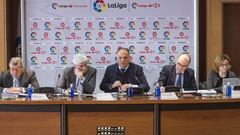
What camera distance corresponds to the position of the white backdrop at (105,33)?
21.0 ft

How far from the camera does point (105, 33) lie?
6512 millimetres

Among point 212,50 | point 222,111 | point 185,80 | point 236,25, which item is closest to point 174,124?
point 222,111

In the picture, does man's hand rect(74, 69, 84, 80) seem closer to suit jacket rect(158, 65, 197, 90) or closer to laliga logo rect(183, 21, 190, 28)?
suit jacket rect(158, 65, 197, 90)

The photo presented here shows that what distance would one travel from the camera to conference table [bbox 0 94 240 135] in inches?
165

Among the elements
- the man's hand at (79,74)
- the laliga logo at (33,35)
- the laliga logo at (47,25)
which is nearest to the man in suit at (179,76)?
the man's hand at (79,74)

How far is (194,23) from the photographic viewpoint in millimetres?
6527

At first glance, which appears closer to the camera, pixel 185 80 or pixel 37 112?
pixel 37 112

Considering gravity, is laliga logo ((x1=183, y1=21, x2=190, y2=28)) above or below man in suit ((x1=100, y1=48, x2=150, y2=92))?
above

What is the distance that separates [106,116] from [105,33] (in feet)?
8.22

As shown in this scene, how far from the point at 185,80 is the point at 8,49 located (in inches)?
116

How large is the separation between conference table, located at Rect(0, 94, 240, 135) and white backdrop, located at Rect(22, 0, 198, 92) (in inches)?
89.5

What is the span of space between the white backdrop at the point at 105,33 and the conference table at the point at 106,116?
227cm

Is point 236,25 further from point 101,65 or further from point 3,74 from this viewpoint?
point 3,74

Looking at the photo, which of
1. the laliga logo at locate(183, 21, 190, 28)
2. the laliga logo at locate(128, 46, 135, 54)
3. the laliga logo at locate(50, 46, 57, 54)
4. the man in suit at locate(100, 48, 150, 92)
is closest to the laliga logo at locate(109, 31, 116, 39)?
the laliga logo at locate(128, 46, 135, 54)
